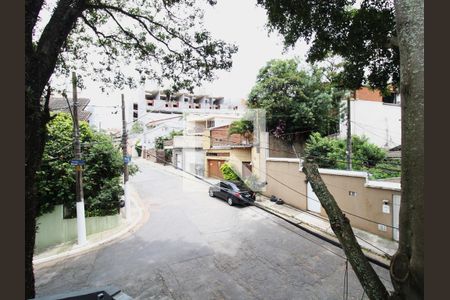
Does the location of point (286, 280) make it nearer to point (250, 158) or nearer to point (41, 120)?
point (41, 120)

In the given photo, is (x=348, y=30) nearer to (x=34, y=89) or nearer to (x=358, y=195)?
(x=34, y=89)

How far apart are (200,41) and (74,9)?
130 inches

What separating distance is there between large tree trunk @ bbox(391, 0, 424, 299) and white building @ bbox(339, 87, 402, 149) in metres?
15.8

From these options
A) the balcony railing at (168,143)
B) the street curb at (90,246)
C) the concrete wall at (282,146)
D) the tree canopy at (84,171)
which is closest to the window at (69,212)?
the tree canopy at (84,171)

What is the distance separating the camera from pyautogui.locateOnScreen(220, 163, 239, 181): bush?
58.5 ft

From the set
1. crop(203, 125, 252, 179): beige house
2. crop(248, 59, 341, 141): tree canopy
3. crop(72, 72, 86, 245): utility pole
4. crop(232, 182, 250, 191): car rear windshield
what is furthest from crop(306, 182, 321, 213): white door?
crop(72, 72, 86, 245): utility pole

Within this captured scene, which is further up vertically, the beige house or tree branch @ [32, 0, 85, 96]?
tree branch @ [32, 0, 85, 96]

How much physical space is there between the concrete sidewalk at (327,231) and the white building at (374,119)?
23.5 ft

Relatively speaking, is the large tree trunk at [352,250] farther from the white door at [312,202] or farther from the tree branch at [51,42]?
the white door at [312,202]

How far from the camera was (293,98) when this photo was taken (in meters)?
17.3

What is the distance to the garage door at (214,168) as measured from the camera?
67.4 feet

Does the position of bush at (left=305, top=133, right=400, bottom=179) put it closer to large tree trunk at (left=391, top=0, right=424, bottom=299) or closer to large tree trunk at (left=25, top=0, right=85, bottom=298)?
large tree trunk at (left=391, top=0, right=424, bottom=299)

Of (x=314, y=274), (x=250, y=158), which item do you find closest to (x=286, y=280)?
(x=314, y=274)

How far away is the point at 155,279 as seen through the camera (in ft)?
23.5
